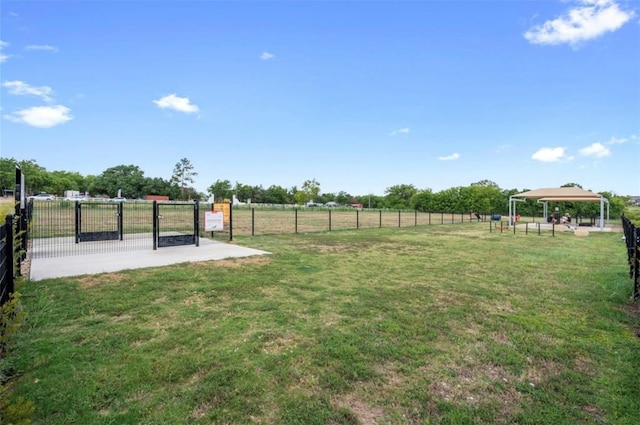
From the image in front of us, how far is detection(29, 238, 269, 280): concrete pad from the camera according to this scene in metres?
6.41

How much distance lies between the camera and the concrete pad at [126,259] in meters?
6.41

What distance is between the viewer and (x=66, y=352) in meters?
3.08

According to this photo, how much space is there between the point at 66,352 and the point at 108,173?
97992mm

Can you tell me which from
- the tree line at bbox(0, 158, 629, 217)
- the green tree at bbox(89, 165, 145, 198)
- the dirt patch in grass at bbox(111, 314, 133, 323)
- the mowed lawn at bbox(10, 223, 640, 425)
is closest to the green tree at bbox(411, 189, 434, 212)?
the tree line at bbox(0, 158, 629, 217)

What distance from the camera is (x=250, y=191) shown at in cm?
8856

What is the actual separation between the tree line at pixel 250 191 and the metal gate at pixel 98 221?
3926 centimetres

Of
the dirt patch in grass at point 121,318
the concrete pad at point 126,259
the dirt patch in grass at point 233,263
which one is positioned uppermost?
the concrete pad at point 126,259

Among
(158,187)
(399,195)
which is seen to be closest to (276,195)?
(158,187)

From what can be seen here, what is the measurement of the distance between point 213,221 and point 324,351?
9.33 meters

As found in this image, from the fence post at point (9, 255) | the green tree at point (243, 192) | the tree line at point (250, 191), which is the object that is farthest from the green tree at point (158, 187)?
the fence post at point (9, 255)

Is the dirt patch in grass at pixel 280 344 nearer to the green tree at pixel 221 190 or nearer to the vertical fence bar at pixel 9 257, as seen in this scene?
the vertical fence bar at pixel 9 257

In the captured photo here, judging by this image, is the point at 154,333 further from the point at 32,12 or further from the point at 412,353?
the point at 32,12

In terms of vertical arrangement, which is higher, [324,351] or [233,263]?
[233,263]

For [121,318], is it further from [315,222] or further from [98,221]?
[315,222]
